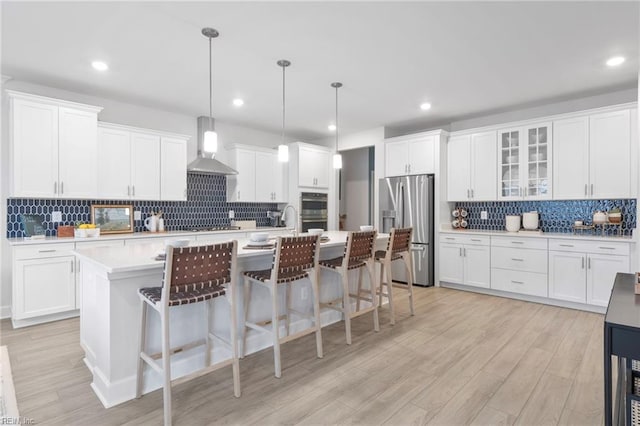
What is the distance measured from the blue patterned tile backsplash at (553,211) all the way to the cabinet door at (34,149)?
5.69 metres

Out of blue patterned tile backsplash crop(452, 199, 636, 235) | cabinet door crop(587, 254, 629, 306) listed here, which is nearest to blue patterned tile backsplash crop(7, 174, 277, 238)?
blue patterned tile backsplash crop(452, 199, 636, 235)

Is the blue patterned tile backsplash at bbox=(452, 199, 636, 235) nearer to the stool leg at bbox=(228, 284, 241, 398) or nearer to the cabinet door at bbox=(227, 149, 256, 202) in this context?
the cabinet door at bbox=(227, 149, 256, 202)

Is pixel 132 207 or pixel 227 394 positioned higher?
pixel 132 207

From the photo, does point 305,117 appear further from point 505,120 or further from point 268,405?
point 268,405

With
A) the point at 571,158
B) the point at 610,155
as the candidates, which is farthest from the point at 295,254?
the point at 610,155

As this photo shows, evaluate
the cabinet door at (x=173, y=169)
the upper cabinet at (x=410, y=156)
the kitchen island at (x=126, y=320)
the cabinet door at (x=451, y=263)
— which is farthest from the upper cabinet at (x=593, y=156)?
the cabinet door at (x=173, y=169)

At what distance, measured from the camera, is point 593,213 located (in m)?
4.52

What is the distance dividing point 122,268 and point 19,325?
261 centimetres

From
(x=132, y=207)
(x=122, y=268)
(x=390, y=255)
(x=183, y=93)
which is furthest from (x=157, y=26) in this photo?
(x=390, y=255)

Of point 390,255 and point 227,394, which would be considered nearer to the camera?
point 227,394

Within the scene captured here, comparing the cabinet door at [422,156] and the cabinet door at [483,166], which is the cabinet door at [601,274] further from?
the cabinet door at [422,156]

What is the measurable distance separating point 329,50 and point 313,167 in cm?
322

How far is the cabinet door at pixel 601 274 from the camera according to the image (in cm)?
390

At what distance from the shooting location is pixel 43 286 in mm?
3596
